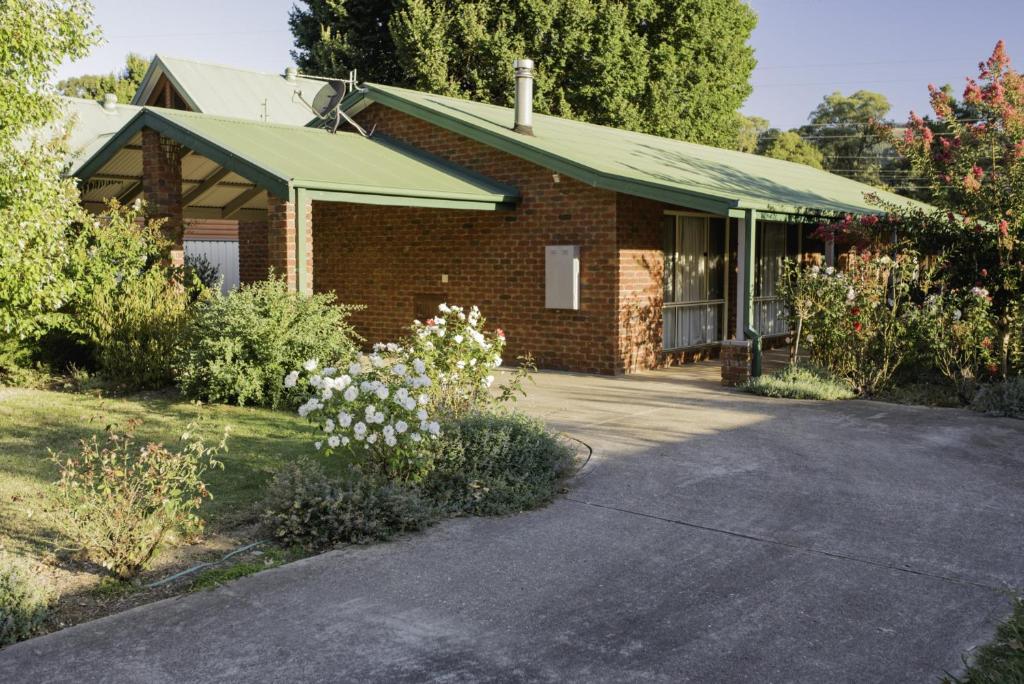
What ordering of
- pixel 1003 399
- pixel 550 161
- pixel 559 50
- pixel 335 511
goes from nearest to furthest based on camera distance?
pixel 335 511 < pixel 1003 399 < pixel 550 161 < pixel 559 50

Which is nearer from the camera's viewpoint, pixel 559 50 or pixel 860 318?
pixel 860 318

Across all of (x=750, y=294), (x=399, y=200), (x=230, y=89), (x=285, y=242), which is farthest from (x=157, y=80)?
(x=750, y=294)

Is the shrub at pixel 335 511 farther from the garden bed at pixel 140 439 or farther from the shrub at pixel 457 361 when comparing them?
the shrub at pixel 457 361

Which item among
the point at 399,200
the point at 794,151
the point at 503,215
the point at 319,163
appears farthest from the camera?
the point at 794,151

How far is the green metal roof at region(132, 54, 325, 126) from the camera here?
28.0m

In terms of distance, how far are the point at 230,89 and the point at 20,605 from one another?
26793 mm

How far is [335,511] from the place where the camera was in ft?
20.0

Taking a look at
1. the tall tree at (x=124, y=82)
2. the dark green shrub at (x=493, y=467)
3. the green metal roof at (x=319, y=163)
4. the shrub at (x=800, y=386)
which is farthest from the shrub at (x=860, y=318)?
the tall tree at (x=124, y=82)

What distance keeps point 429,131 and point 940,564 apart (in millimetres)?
11646

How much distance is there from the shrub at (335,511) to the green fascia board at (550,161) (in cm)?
685

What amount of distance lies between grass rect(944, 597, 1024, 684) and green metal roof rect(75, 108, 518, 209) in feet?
29.2

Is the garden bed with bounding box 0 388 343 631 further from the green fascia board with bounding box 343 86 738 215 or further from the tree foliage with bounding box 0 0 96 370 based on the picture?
the green fascia board with bounding box 343 86 738 215

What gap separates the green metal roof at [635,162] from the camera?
40.9 ft

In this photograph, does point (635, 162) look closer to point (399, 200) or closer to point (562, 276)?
point (562, 276)
